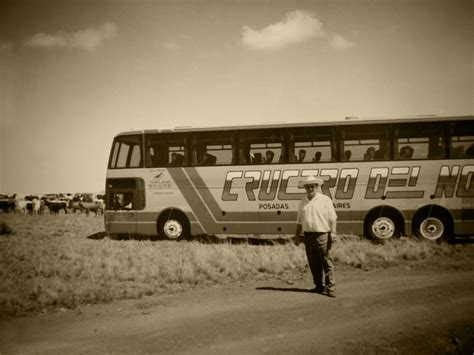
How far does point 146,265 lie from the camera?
9.95 m

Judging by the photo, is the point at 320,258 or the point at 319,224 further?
the point at 320,258

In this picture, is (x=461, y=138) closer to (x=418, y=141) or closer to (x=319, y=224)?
(x=418, y=141)

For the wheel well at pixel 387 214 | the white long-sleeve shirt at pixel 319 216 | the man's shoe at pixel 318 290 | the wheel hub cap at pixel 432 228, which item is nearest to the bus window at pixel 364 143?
the wheel well at pixel 387 214

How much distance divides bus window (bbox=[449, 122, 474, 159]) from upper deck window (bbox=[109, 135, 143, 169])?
10.5 meters

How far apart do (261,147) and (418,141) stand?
507 centimetres

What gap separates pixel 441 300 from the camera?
6660mm

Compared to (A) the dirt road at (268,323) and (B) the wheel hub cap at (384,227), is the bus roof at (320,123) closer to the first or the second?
(B) the wheel hub cap at (384,227)

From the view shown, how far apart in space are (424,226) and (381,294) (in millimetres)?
6733

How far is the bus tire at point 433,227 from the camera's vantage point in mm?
12719

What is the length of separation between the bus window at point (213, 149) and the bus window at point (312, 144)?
6.97 ft

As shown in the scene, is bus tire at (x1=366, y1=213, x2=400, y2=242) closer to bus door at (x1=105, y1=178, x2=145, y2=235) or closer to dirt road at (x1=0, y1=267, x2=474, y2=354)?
dirt road at (x1=0, y1=267, x2=474, y2=354)

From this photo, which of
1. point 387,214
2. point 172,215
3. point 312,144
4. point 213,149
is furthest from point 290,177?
point 172,215

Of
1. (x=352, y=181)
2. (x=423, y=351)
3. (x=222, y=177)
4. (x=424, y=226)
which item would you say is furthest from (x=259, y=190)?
(x=423, y=351)

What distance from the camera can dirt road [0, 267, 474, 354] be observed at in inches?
197
